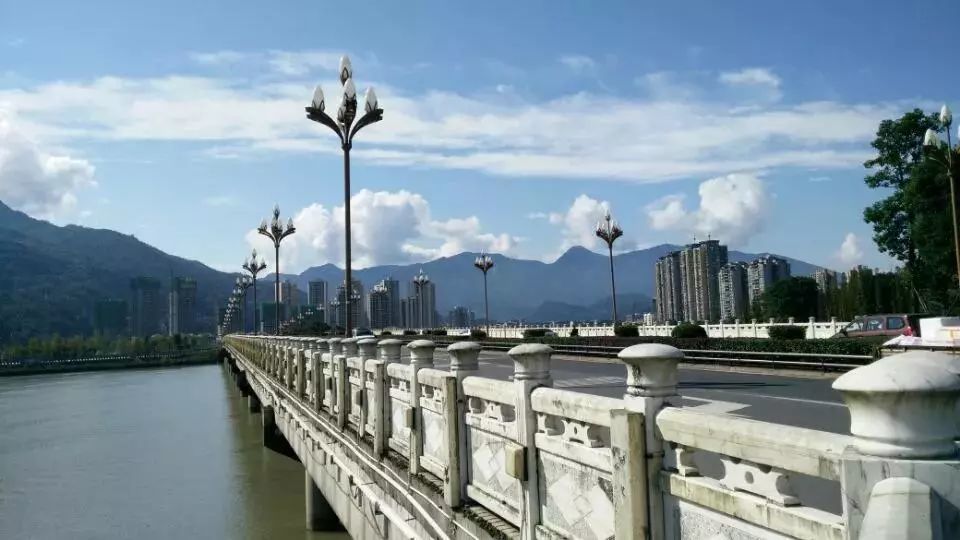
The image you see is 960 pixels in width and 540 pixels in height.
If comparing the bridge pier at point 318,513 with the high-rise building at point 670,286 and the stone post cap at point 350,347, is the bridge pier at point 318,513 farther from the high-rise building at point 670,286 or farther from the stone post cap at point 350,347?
the high-rise building at point 670,286

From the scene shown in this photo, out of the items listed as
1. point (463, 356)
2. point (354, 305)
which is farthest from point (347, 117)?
point (354, 305)

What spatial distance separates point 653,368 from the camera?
3.92 m

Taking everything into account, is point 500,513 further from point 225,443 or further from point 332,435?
point 225,443

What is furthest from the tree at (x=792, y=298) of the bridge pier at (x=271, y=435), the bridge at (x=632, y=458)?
the bridge at (x=632, y=458)

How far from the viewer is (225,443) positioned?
31281mm

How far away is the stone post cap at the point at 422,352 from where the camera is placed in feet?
26.4

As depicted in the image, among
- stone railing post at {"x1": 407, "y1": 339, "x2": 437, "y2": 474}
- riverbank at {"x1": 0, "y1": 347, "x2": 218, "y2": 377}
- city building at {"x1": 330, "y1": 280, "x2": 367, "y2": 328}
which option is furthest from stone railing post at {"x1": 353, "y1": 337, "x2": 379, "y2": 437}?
riverbank at {"x1": 0, "y1": 347, "x2": 218, "y2": 377}

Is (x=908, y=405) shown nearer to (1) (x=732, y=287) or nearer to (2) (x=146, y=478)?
(2) (x=146, y=478)

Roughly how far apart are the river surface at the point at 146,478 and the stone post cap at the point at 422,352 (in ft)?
32.5

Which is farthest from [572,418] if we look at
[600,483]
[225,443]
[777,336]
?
[225,443]

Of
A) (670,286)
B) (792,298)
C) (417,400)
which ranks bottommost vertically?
(417,400)

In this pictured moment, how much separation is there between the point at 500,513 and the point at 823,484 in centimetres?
326

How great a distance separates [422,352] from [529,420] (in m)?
2.87

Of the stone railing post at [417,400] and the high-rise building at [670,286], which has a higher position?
the high-rise building at [670,286]
